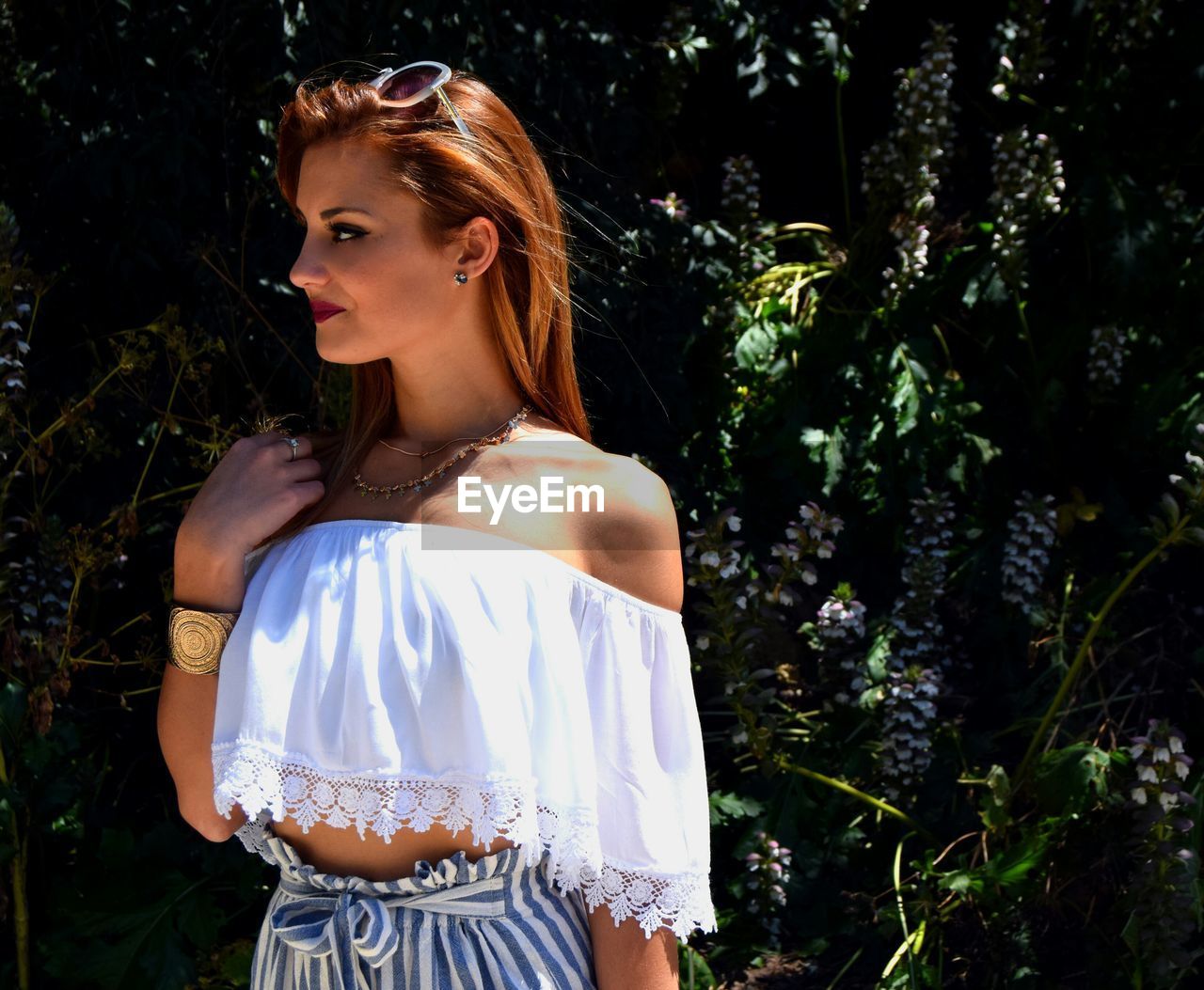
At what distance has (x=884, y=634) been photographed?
300 centimetres

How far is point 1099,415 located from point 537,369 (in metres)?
2.09

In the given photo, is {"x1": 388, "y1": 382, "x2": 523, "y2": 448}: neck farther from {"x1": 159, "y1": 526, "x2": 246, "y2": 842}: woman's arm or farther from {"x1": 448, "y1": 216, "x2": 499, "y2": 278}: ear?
{"x1": 159, "y1": 526, "x2": 246, "y2": 842}: woman's arm

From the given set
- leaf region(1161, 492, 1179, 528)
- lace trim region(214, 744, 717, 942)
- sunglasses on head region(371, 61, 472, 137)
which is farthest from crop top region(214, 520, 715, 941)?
leaf region(1161, 492, 1179, 528)

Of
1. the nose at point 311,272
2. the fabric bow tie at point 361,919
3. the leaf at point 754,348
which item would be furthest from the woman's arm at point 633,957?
the leaf at point 754,348

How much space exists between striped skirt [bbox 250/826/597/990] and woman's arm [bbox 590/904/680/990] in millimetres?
28

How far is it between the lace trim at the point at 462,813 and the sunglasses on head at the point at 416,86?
26.4 inches

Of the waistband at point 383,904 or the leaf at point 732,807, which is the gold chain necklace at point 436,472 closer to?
the waistband at point 383,904

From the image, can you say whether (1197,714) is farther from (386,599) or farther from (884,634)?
(386,599)

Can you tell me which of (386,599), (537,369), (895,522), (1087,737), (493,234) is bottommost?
(1087,737)

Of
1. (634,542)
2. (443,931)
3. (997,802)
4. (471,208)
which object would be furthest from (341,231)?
(997,802)

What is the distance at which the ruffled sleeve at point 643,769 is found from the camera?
1.30 metres

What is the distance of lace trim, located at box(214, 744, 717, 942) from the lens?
4.02 ft

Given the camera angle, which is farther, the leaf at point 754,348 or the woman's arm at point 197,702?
the leaf at point 754,348

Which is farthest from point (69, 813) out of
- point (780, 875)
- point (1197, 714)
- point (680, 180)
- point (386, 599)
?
point (1197, 714)
